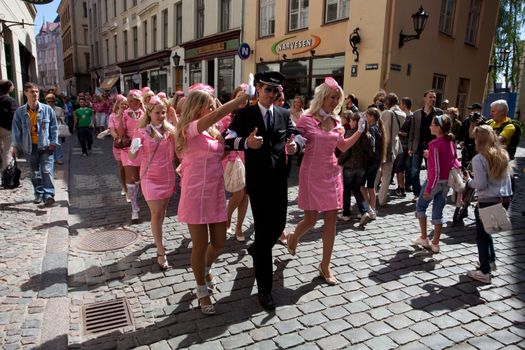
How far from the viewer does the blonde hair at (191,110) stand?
10.3ft

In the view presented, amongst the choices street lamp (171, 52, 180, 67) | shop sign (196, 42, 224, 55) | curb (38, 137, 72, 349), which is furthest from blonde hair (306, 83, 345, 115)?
street lamp (171, 52, 180, 67)

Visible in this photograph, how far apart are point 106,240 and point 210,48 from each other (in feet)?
53.8

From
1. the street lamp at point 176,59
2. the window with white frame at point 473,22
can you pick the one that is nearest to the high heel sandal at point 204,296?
the window with white frame at point 473,22

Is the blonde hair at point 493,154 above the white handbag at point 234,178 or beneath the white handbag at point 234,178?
above

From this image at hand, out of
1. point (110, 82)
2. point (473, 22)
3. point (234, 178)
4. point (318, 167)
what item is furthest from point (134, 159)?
point (110, 82)

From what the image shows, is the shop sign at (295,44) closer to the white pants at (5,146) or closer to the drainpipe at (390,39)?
the drainpipe at (390,39)

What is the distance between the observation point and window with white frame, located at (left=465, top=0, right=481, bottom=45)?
1550 centimetres

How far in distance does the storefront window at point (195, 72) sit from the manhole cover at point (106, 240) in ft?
56.3

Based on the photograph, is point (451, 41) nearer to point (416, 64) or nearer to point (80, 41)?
point (416, 64)

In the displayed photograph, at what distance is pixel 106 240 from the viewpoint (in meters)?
5.00

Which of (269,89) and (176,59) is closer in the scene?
(269,89)

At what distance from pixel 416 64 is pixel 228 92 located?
9300 mm

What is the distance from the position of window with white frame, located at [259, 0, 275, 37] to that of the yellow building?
0.05 feet

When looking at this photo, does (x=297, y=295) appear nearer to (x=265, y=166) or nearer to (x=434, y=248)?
(x=265, y=166)
